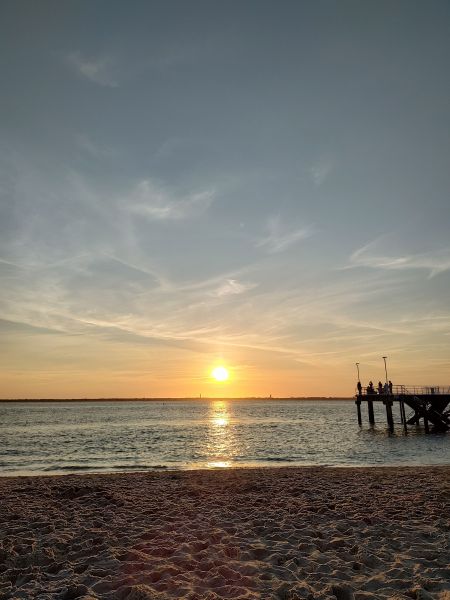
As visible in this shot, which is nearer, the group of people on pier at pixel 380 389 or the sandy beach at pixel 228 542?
the sandy beach at pixel 228 542

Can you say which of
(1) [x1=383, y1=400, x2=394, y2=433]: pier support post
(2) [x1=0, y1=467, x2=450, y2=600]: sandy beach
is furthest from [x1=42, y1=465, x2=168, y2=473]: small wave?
(1) [x1=383, y1=400, x2=394, y2=433]: pier support post

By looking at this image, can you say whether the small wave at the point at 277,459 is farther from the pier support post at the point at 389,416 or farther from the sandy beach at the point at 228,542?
the pier support post at the point at 389,416

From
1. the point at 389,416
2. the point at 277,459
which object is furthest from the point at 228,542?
the point at 389,416

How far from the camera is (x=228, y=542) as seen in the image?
7.48 meters

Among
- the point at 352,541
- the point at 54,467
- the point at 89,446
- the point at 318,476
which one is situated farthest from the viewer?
the point at 89,446

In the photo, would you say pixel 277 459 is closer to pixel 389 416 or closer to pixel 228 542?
pixel 228 542

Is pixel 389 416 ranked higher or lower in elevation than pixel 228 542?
lower

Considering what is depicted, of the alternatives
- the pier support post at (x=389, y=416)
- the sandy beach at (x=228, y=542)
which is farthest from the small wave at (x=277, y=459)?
the pier support post at (x=389, y=416)

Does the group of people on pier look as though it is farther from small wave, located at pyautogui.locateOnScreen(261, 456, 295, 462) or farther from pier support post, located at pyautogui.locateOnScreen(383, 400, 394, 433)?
small wave, located at pyautogui.locateOnScreen(261, 456, 295, 462)

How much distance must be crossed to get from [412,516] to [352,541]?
2.33m

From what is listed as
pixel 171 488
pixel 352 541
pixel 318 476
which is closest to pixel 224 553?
pixel 352 541

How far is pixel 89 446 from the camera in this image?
31.0m

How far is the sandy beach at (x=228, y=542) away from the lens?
5.73m

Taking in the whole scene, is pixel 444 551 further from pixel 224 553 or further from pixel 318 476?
pixel 318 476
